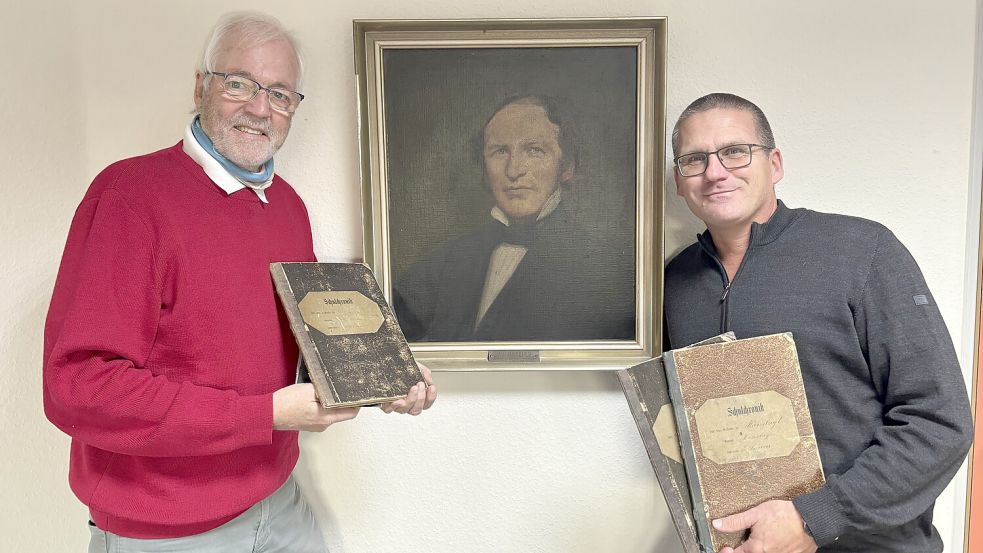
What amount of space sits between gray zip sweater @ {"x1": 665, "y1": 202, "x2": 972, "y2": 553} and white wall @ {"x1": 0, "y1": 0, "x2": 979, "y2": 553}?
12.0 inches

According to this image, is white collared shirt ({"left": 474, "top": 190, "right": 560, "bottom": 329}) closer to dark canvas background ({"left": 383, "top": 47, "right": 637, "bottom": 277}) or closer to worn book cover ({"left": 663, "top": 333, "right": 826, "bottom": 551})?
dark canvas background ({"left": 383, "top": 47, "right": 637, "bottom": 277})

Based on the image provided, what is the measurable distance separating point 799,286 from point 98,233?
1385 millimetres

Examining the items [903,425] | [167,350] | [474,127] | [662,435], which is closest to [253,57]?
[474,127]

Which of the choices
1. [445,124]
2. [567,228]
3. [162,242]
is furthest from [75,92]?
[567,228]

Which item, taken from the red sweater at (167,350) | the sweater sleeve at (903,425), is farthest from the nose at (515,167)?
the sweater sleeve at (903,425)

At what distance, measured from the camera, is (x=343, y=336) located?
122cm

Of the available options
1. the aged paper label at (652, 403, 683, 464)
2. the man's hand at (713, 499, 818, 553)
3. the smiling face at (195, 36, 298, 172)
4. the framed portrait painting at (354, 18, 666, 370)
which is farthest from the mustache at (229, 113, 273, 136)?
the man's hand at (713, 499, 818, 553)

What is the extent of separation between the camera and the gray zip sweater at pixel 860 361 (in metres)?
1.16

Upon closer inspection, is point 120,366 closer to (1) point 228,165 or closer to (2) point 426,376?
(1) point 228,165

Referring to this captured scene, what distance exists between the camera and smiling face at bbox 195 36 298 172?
1257 millimetres

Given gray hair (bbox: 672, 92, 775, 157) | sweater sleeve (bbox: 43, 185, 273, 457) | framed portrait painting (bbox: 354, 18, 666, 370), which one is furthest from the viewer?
framed portrait painting (bbox: 354, 18, 666, 370)

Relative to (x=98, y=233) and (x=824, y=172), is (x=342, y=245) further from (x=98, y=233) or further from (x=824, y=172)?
(x=824, y=172)

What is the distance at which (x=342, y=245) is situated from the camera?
161 cm

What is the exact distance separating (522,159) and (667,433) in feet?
2.39
